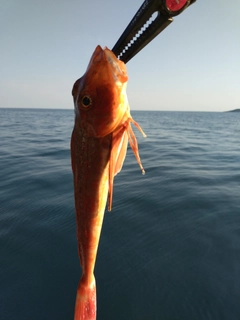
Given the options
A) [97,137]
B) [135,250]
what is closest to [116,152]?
[97,137]

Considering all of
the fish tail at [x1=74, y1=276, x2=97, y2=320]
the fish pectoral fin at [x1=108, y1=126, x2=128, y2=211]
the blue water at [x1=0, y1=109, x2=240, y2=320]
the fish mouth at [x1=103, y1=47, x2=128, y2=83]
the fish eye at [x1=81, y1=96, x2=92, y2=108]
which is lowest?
the blue water at [x1=0, y1=109, x2=240, y2=320]

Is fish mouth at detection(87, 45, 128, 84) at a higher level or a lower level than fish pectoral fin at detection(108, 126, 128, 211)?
higher

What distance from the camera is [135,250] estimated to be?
4336 millimetres

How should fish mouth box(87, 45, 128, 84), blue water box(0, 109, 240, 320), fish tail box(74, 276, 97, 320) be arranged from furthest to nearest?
1. blue water box(0, 109, 240, 320)
2. fish tail box(74, 276, 97, 320)
3. fish mouth box(87, 45, 128, 84)

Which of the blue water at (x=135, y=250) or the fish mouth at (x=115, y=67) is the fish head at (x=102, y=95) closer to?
the fish mouth at (x=115, y=67)

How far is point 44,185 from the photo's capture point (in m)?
7.59

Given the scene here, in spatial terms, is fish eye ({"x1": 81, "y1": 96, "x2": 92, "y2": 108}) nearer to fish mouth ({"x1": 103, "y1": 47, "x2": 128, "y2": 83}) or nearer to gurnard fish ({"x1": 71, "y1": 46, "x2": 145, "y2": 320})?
gurnard fish ({"x1": 71, "y1": 46, "x2": 145, "y2": 320})

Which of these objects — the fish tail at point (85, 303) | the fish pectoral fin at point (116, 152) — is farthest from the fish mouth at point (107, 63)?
the fish tail at point (85, 303)

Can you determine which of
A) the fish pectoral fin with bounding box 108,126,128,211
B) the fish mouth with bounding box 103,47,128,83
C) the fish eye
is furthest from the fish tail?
the fish mouth with bounding box 103,47,128,83

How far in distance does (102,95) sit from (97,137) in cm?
31

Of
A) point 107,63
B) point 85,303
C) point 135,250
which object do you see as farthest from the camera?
point 135,250

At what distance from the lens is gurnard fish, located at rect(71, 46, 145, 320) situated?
5.39 feet

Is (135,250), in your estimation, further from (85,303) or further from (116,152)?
(116,152)

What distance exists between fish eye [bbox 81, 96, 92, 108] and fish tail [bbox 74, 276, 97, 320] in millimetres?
1476
